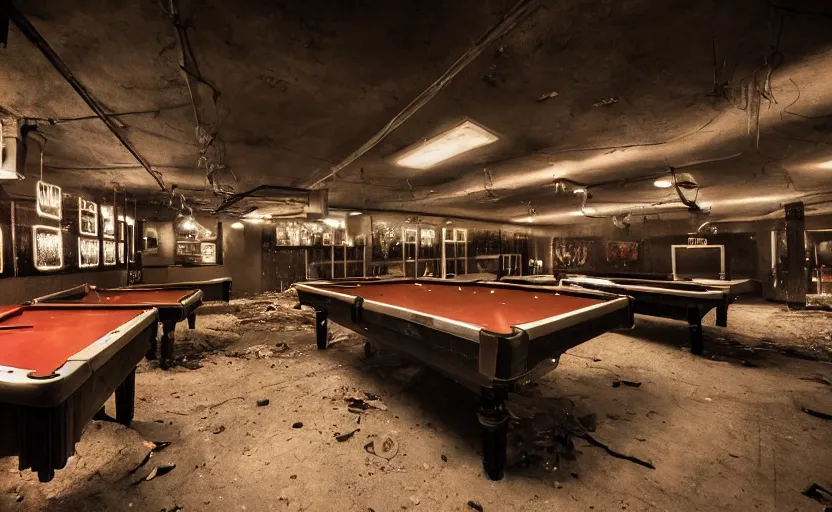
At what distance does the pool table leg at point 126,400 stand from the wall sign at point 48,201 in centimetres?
395

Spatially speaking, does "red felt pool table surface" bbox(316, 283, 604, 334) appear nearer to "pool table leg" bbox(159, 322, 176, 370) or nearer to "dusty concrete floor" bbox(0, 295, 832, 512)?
"dusty concrete floor" bbox(0, 295, 832, 512)

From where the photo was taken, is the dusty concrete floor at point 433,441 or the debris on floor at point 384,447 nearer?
the dusty concrete floor at point 433,441

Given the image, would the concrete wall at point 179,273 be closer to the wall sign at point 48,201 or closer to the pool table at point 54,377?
the wall sign at point 48,201

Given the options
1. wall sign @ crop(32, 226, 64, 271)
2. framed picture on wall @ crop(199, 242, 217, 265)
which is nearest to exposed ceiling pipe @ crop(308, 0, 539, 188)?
wall sign @ crop(32, 226, 64, 271)

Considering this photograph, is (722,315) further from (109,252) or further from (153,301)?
(109,252)

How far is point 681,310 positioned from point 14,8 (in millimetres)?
6912

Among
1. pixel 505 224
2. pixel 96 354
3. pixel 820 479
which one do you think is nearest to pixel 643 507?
pixel 820 479

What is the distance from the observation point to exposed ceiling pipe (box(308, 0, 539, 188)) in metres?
1.79

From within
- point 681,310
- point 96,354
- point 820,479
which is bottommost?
point 820,479

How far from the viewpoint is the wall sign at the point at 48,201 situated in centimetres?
438

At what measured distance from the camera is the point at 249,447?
88.7 inches

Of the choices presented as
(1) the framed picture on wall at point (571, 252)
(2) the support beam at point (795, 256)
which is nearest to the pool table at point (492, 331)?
(2) the support beam at point (795, 256)

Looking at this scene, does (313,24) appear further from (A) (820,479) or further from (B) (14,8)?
(A) (820,479)

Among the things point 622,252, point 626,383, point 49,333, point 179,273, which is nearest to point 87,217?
point 179,273
